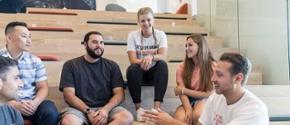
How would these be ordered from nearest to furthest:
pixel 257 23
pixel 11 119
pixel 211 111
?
1. pixel 11 119
2. pixel 211 111
3. pixel 257 23

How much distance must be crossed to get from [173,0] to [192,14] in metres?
1.79

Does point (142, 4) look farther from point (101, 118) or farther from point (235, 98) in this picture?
point (235, 98)

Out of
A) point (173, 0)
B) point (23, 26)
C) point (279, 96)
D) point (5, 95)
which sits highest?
point (173, 0)

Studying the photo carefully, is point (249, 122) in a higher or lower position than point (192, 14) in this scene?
lower

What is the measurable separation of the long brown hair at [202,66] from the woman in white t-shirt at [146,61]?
17cm

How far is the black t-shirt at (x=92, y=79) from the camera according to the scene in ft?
10.9

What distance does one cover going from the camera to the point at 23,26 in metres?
3.32

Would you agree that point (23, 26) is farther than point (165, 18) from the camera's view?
No

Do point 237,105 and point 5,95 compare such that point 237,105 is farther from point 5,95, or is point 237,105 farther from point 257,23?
point 257,23

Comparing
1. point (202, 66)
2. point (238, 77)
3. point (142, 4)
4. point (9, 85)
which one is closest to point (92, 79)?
point (202, 66)

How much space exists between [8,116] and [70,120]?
954 mm

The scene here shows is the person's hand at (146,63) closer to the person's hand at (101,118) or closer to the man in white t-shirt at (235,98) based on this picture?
the person's hand at (101,118)

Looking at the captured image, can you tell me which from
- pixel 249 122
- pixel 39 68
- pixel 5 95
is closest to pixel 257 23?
pixel 39 68

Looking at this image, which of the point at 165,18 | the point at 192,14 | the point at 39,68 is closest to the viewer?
the point at 39,68
